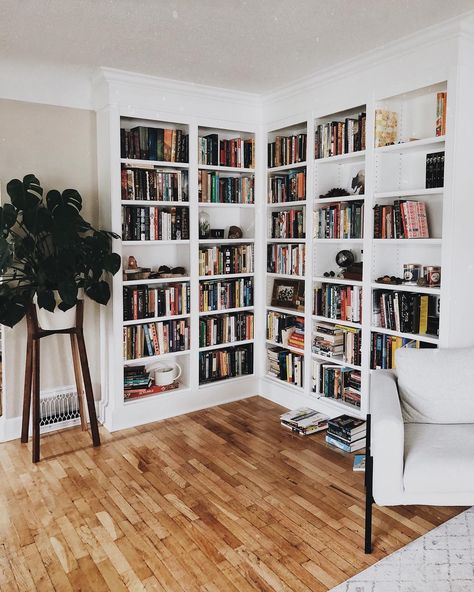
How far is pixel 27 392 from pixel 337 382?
2.19m

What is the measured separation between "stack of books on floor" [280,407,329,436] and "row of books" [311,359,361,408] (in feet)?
0.59

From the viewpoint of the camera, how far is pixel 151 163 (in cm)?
400

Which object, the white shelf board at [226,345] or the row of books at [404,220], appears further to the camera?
the white shelf board at [226,345]

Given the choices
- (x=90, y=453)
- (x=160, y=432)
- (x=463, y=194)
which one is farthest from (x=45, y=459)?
(x=463, y=194)

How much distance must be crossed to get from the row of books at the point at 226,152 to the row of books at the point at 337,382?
68.5 inches

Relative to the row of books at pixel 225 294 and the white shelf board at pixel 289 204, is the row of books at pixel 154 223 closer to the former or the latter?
the row of books at pixel 225 294

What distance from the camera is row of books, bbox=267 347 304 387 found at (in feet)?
14.4

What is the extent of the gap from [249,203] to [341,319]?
1.30 meters

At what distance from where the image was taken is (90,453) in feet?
11.7

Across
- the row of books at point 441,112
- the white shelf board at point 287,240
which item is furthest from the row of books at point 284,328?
the row of books at point 441,112

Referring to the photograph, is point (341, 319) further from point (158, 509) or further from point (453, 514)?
point (158, 509)

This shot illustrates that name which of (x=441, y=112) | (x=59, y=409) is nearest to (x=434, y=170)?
(x=441, y=112)

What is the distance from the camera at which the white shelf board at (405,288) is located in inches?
129

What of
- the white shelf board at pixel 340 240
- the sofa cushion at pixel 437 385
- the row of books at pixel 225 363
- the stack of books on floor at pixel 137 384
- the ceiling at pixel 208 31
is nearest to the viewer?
the ceiling at pixel 208 31
